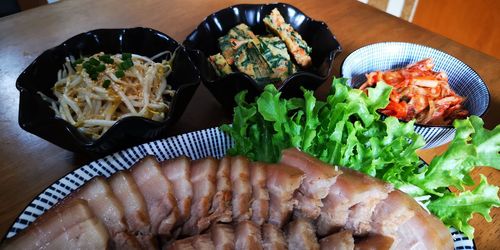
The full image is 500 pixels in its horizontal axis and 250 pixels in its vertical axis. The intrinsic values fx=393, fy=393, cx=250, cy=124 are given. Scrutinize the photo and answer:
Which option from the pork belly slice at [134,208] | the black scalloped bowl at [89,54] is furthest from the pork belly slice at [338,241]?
the black scalloped bowl at [89,54]

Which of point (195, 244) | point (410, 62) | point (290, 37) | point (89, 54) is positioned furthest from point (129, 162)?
point (410, 62)

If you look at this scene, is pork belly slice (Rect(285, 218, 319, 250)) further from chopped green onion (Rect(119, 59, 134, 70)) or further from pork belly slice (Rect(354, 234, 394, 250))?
chopped green onion (Rect(119, 59, 134, 70))

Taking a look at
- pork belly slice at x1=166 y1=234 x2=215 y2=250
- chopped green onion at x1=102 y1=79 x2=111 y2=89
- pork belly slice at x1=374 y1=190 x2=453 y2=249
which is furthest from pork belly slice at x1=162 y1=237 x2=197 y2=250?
chopped green onion at x1=102 y1=79 x2=111 y2=89

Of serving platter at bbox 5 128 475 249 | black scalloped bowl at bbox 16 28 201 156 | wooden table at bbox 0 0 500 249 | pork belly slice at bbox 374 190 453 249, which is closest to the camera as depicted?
pork belly slice at bbox 374 190 453 249

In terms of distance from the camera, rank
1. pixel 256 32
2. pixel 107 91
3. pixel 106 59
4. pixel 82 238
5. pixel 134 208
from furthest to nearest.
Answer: pixel 256 32, pixel 106 59, pixel 107 91, pixel 134 208, pixel 82 238

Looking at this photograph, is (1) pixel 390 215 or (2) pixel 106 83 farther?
(2) pixel 106 83

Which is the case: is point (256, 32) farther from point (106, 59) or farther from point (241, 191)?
point (241, 191)
